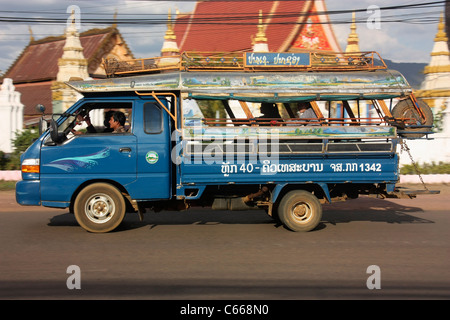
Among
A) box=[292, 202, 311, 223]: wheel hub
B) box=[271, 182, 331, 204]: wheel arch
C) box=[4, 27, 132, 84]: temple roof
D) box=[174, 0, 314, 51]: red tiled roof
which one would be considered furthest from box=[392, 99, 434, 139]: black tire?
box=[4, 27, 132, 84]: temple roof

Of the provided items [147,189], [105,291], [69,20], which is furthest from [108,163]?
[69,20]

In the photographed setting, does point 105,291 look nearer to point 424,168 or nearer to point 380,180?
point 380,180

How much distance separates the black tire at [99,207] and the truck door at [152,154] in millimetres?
289

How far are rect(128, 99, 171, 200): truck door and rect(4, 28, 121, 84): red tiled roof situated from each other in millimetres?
19705

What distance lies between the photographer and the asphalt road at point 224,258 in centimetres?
554

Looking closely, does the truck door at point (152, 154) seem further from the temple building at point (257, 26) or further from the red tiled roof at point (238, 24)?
the red tiled roof at point (238, 24)

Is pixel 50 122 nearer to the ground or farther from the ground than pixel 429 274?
farther from the ground

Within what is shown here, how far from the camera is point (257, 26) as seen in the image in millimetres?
26344

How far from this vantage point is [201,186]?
8.27m

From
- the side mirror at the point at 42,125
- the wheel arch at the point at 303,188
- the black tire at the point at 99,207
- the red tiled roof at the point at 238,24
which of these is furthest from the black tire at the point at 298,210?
the red tiled roof at the point at 238,24
